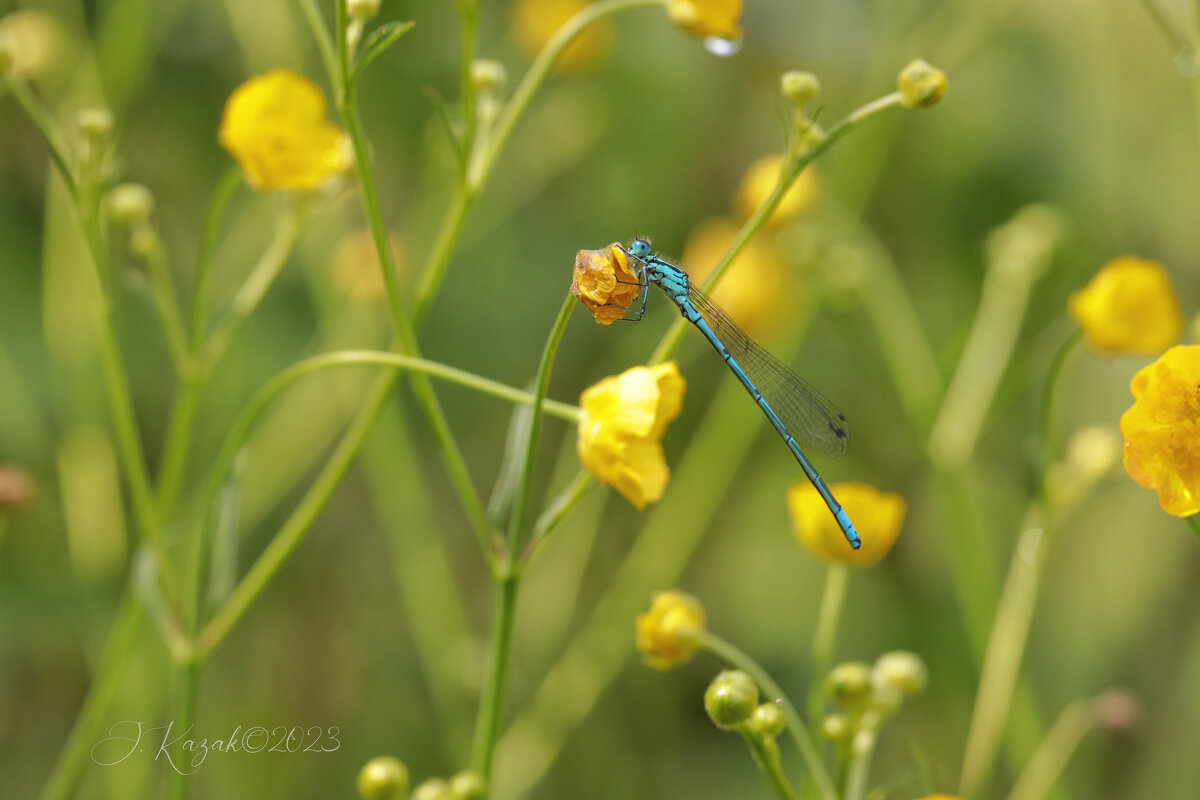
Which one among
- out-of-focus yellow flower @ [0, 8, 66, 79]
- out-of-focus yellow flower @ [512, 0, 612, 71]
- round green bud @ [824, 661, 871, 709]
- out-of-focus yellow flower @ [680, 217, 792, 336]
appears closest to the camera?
round green bud @ [824, 661, 871, 709]

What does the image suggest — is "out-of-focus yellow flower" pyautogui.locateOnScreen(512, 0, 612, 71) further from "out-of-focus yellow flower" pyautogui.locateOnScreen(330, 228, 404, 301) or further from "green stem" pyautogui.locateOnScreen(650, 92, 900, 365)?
"green stem" pyautogui.locateOnScreen(650, 92, 900, 365)

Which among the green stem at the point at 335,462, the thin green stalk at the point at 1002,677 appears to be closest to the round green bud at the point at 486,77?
the green stem at the point at 335,462

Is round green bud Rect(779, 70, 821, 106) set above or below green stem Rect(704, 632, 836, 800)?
above

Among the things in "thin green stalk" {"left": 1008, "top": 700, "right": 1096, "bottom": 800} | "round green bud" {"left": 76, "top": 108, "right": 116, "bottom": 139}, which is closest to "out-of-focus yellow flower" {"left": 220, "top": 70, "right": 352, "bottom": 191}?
"round green bud" {"left": 76, "top": 108, "right": 116, "bottom": 139}

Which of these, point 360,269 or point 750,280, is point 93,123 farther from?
point 750,280

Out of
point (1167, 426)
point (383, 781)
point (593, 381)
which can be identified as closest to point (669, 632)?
point (383, 781)

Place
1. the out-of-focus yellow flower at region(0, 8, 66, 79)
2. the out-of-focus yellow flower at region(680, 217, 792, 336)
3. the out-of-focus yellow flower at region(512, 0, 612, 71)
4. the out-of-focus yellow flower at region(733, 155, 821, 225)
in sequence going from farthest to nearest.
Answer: the out-of-focus yellow flower at region(512, 0, 612, 71) → the out-of-focus yellow flower at region(680, 217, 792, 336) → the out-of-focus yellow flower at region(0, 8, 66, 79) → the out-of-focus yellow flower at region(733, 155, 821, 225)

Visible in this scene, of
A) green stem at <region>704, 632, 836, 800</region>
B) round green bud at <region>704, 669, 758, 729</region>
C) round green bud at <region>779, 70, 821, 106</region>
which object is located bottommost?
green stem at <region>704, 632, 836, 800</region>
